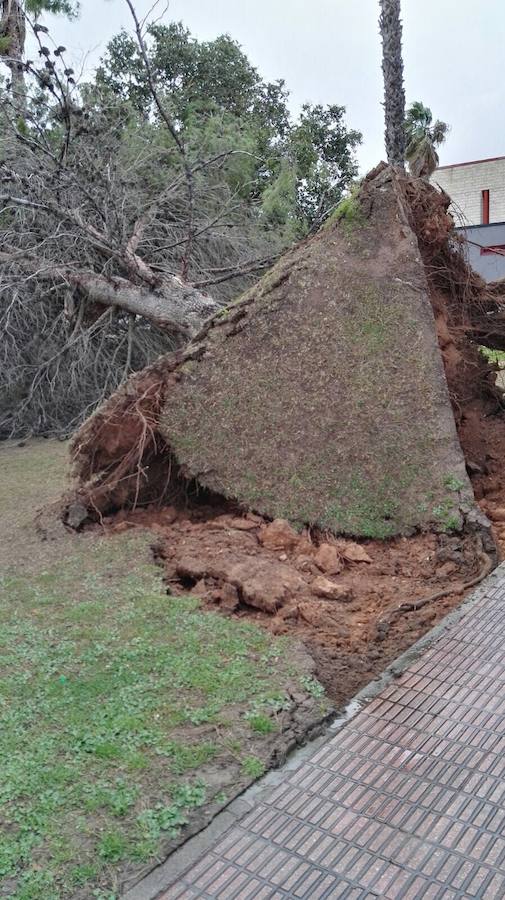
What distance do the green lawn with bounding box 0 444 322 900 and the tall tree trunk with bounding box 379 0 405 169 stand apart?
11168 mm

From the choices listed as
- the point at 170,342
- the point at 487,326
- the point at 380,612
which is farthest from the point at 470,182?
the point at 380,612

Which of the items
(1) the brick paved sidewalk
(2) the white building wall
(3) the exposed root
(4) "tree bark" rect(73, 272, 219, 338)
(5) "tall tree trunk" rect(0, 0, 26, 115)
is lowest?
(1) the brick paved sidewalk

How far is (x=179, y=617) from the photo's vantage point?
3.70 m

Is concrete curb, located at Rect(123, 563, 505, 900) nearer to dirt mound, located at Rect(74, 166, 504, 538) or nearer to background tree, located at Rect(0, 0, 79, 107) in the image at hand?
dirt mound, located at Rect(74, 166, 504, 538)

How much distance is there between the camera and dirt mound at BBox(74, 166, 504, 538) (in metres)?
4.61

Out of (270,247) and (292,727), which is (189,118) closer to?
(270,247)

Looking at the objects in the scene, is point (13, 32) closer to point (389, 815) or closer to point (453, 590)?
point (453, 590)

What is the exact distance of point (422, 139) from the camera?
78.1ft

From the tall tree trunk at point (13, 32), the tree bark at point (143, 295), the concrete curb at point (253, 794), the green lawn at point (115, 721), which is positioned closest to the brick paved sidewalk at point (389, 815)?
the concrete curb at point (253, 794)

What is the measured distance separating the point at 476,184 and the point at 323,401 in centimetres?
2544

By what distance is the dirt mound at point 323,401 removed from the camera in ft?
15.1

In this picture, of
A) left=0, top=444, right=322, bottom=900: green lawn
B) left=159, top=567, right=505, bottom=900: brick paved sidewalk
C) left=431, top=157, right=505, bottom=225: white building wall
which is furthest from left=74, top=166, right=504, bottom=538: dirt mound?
left=431, top=157, right=505, bottom=225: white building wall

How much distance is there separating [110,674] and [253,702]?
2.16 feet

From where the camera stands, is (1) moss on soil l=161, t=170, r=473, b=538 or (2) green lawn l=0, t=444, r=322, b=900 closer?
(2) green lawn l=0, t=444, r=322, b=900
